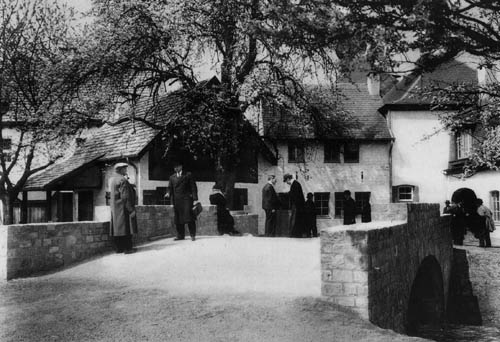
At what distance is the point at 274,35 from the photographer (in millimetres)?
9523

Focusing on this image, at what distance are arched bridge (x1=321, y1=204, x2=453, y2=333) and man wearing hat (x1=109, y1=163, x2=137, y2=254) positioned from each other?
4936mm

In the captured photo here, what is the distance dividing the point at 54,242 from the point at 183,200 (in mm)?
3279

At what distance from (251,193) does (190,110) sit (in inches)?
380

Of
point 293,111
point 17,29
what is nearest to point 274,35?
point 293,111

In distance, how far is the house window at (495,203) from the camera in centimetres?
2686

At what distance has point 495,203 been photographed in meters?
27.0

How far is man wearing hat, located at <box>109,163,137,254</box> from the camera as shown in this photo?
12469mm

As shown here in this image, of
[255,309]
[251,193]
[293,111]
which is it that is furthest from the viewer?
[251,193]

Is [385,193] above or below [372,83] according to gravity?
below

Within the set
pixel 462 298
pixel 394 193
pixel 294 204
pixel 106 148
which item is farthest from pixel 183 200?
pixel 394 193

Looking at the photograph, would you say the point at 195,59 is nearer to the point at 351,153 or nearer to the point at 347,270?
the point at 351,153

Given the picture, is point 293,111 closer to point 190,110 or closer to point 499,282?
point 190,110

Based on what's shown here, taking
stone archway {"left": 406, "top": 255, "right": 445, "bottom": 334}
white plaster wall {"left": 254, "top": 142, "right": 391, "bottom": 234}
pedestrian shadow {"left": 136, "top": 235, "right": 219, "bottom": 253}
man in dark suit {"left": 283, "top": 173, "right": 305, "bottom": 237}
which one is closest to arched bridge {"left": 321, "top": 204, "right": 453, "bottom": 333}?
stone archway {"left": 406, "top": 255, "right": 445, "bottom": 334}

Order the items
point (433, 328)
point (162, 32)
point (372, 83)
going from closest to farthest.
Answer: point (433, 328) < point (162, 32) < point (372, 83)
